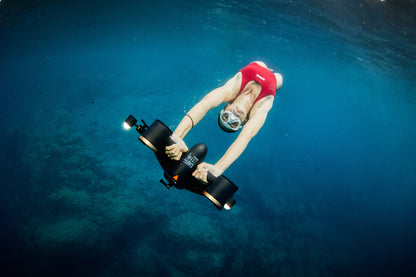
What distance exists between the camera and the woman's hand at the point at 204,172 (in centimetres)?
181

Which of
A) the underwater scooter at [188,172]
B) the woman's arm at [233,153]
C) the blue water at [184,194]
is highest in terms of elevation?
the woman's arm at [233,153]

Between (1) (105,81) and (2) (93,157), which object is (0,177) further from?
(1) (105,81)

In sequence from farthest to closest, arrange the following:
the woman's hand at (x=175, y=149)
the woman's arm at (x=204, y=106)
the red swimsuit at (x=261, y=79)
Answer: the red swimsuit at (x=261, y=79) < the woman's arm at (x=204, y=106) < the woman's hand at (x=175, y=149)

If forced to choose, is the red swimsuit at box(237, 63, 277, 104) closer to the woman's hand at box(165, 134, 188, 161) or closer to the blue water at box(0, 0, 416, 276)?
the woman's hand at box(165, 134, 188, 161)

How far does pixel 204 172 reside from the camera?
1.81 meters

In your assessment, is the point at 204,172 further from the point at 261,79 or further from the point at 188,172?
the point at 261,79

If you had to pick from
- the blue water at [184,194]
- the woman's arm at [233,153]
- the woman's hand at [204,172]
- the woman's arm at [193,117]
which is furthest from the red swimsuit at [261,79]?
the blue water at [184,194]

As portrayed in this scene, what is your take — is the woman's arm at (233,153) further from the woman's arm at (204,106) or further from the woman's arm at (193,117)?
the woman's arm at (204,106)

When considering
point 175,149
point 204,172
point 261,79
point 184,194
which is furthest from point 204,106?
point 184,194

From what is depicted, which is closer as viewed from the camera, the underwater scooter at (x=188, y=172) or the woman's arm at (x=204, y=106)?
the underwater scooter at (x=188, y=172)

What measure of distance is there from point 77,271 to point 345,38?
21.0 meters

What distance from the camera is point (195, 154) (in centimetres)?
186

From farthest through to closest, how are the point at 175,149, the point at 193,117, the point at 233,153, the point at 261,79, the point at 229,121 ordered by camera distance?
the point at 261,79, the point at 229,121, the point at 193,117, the point at 233,153, the point at 175,149

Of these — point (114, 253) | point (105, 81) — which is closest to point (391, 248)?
point (114, 253)
